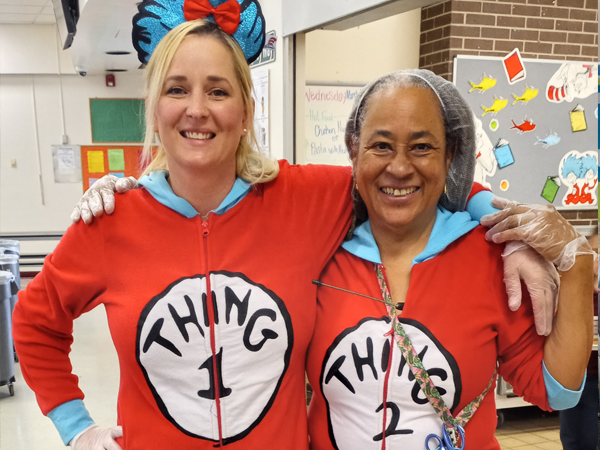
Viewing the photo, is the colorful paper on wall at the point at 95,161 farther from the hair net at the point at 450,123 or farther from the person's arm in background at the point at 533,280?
the person's arm in background at the point at 533,280

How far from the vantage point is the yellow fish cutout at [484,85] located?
365 centimetres

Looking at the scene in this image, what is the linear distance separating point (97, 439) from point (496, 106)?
3289 millimetres

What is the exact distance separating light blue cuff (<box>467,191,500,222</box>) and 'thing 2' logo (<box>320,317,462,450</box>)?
0.33 metres

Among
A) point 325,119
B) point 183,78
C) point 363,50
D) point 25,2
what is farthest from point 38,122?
point 183,78

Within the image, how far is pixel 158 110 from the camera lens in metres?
1.30

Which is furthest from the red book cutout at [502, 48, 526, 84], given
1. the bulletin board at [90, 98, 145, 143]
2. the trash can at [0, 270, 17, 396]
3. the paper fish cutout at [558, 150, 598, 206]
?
the bulletin board at [90, 98, 145, 143]

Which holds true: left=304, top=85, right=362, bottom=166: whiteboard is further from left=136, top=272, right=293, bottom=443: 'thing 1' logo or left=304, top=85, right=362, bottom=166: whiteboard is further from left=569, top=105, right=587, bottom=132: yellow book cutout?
left=136, top=272, right=293, bottom=443: 'thing 1' logo

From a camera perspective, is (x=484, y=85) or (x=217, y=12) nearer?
(x=217, y=12)

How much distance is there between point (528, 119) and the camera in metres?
3.73

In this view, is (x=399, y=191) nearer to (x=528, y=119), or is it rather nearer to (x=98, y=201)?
(x=98, y=201)

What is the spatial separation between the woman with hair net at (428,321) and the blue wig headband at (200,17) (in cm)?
36

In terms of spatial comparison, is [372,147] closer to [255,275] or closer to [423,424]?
[255,275]

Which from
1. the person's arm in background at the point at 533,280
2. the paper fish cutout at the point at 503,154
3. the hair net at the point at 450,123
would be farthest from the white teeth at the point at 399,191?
the paper fish cutout at the point at 503,154

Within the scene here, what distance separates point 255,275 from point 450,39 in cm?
310
